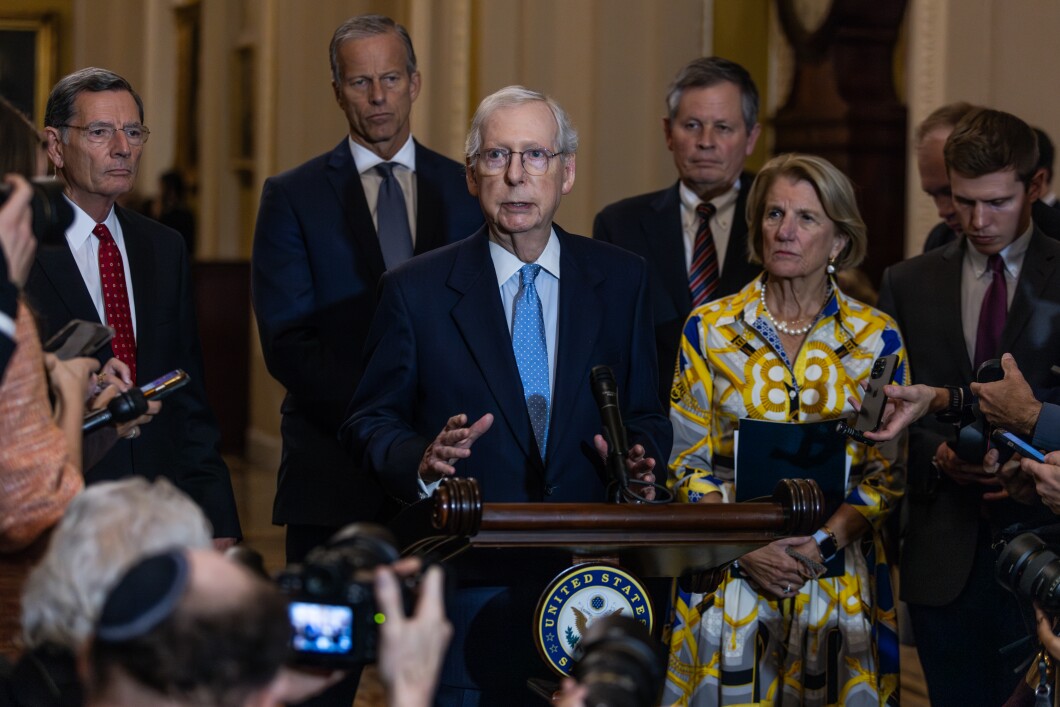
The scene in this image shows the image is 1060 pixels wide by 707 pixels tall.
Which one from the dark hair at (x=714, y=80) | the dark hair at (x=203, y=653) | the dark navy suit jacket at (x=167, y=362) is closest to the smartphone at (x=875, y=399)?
the dark hair at (x=714, y=80)

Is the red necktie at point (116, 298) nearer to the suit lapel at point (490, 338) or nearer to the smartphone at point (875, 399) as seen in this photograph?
the suit lapel at point (490, 338)

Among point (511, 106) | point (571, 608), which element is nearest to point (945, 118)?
point (511, 106)

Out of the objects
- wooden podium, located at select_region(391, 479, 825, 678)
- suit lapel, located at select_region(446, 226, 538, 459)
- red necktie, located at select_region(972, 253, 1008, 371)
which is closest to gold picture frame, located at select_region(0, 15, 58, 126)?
red necktie, located at select_region(972, 253, 1008, 371)

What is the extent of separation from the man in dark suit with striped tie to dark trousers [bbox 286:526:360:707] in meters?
0.98

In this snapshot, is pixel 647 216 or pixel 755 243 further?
pixel 647 216

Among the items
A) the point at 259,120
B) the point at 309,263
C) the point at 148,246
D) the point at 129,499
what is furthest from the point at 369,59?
the point at 259,120

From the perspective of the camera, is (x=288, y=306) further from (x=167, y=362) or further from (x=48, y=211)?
(x=48, y=211)

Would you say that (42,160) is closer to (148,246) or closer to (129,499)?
(129,499)

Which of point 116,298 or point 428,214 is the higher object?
point 428,214

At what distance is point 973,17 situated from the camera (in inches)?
208

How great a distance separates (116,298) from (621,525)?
55.5 inches

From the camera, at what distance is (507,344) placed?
291 cm

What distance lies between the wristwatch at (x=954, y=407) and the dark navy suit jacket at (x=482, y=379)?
0.66 m

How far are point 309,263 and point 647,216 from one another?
3.18ft
